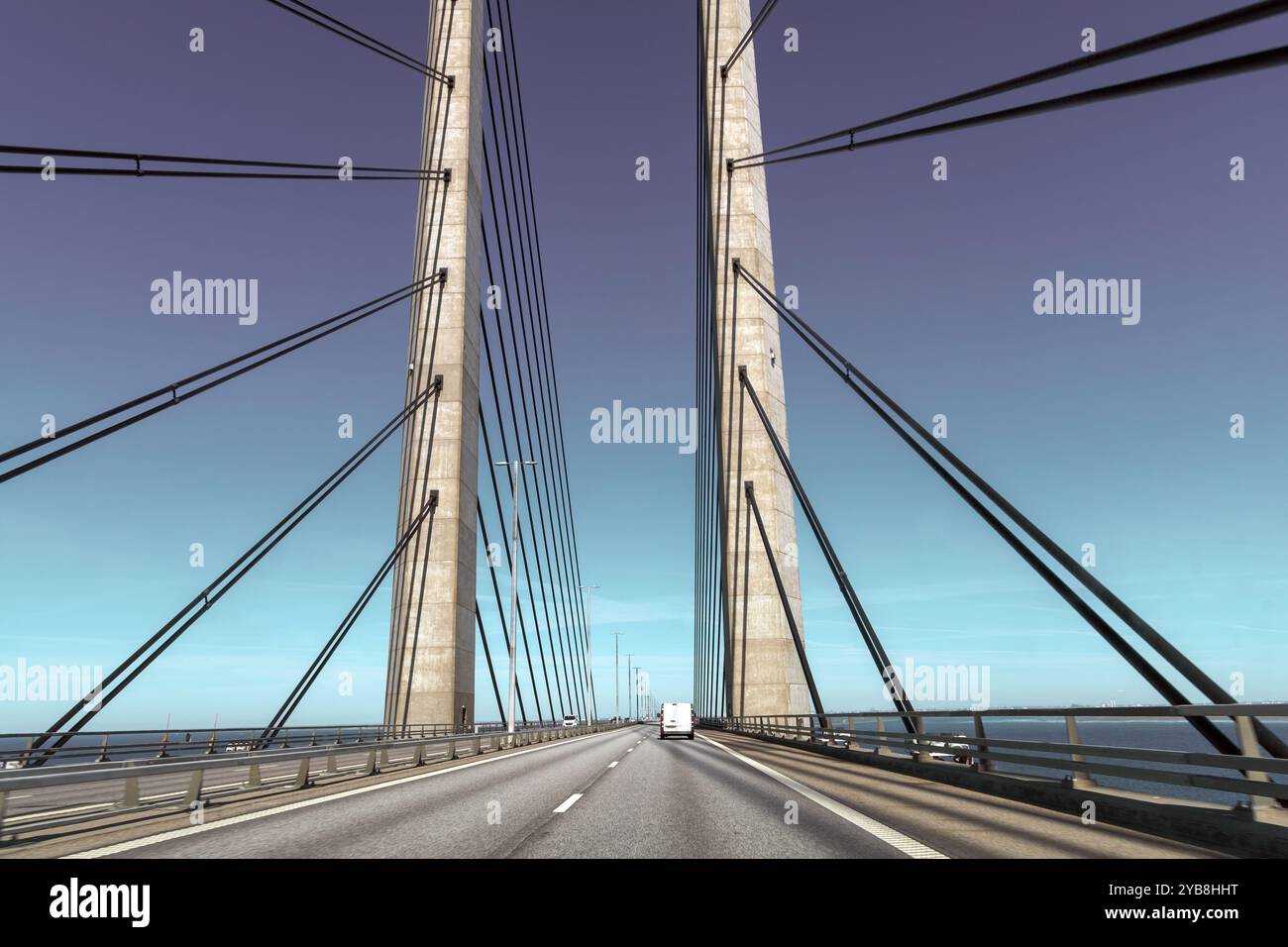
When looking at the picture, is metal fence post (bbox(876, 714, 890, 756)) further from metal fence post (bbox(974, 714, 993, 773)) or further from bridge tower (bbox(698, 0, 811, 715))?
bridge tower (bbox(698, 0, 811, 715))

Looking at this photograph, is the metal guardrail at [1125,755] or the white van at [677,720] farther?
the white van at [677,720]

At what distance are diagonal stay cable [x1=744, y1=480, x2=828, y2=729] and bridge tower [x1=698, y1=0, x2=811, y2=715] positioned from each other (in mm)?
357

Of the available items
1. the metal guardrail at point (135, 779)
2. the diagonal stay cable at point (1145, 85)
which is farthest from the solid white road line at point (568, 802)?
the diagonal stay cable at point (1145, 85)

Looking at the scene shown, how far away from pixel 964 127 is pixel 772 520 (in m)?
22.5

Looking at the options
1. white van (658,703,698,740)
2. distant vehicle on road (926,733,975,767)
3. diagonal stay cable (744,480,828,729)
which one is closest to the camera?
distant vehicle on road (926,733,975,767)

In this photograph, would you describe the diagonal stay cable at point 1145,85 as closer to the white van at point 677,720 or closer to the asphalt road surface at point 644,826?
the asphalt road surface at point 644,826

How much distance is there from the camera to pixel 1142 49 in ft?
20.1

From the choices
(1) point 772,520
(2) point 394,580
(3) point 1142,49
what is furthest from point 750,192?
(3) point 1142,49

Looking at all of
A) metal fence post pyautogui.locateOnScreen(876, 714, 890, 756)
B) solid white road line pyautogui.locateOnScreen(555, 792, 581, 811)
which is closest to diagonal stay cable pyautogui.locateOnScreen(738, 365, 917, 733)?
metal fence post pyautogui.locateOnScreen(876, 714, 890, 756)

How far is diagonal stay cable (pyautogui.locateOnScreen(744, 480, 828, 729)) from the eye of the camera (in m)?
23.9

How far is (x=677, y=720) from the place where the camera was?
40.5m

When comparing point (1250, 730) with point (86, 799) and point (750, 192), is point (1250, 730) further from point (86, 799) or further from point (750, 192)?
point (750, 192)

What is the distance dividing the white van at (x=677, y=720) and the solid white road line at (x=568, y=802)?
30239 millimetres

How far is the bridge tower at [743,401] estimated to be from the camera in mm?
30766
